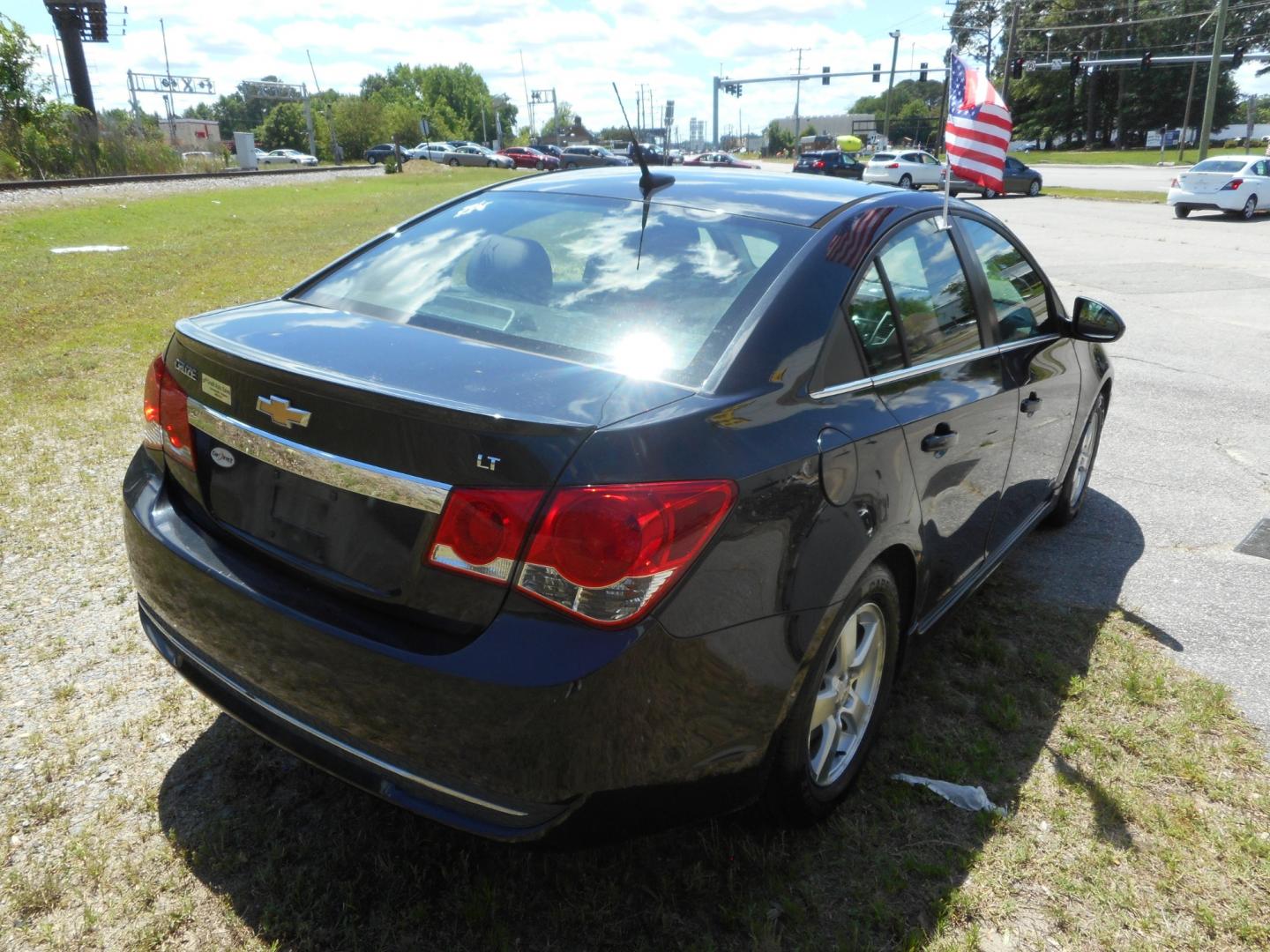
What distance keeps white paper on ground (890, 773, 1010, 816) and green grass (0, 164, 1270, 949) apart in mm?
36

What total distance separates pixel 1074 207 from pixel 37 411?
2899 centimetres

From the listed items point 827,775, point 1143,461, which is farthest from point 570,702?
point 1143,461

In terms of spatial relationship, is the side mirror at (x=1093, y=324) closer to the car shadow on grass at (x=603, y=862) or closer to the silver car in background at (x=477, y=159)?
the car shadow on grass at (x=603, y=862)

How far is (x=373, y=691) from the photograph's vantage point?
202 cm

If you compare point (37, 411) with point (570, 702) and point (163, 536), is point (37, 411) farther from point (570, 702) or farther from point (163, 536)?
point (570, 702)

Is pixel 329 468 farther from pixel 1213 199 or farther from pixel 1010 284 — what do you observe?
pixel 1213 199

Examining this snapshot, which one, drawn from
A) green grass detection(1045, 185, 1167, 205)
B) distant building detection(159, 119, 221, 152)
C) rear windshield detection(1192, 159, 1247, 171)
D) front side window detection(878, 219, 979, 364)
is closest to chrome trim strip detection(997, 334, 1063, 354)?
front side window detection(878, 219, 979, 364)

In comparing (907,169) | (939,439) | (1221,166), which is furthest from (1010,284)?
(907,169)

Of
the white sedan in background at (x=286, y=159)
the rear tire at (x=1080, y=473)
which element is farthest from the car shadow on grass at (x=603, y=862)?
the white sedan in background at (x=286, y=159)

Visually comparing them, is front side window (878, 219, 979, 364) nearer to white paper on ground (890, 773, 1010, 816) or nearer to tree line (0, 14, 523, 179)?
white paper on ground (890, 773, 1010, 816)

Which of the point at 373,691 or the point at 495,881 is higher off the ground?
the point at 373,691

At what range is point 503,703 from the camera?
190 centimetres

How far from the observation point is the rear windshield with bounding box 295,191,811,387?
2.43m

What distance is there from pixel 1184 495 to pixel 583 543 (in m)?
4.67
